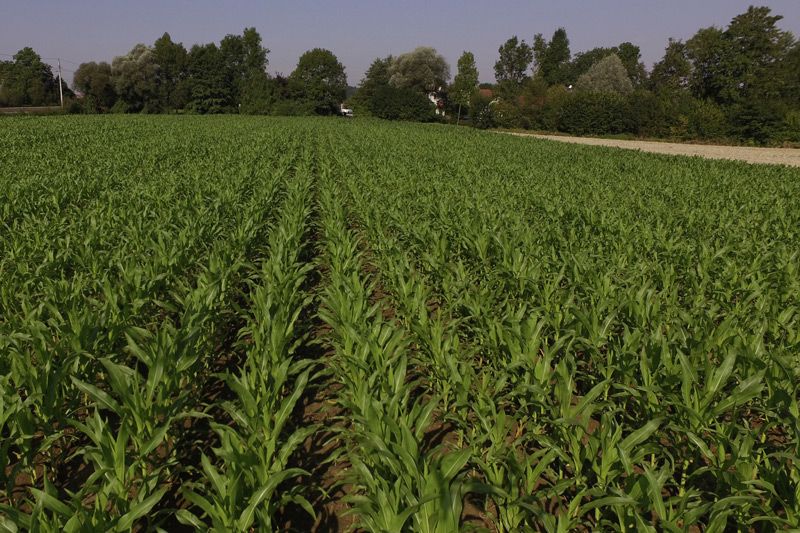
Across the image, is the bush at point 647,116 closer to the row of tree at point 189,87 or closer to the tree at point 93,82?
the row of tree at point 189,87

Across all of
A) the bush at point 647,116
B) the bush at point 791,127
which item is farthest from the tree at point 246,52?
the bush at point 791,127

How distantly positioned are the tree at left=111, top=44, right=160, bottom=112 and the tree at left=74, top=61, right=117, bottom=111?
1419mm

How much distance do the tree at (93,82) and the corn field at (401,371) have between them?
234 feet

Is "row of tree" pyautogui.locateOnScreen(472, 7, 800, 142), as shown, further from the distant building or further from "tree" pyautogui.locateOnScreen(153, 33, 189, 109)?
"tree" pyautogui.locateOnScreen(153, 33, 189, 109)

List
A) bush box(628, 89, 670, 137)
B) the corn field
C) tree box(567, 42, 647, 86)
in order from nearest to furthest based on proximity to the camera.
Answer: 1. the corn field
2. bush box(628, 89, 670, 137)
3. tree box(567, 42, 647, 86)

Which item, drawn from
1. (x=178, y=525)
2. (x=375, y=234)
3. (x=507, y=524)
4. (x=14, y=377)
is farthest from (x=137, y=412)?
(x=375, y=234)

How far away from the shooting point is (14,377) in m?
3.04

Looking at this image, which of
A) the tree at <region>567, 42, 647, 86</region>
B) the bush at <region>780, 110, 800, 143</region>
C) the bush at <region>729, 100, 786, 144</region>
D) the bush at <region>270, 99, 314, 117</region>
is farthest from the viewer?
the tree at <region>567, 42, 647, 86</region>

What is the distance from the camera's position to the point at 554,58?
12694cm

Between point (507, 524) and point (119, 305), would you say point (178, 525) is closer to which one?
point (507, 524)

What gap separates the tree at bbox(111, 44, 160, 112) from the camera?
67812mm

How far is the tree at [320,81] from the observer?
74.9 m

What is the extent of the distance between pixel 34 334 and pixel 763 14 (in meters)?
78.1

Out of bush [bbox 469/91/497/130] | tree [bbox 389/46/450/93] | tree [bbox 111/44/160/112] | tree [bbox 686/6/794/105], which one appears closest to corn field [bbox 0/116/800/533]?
bush [bbox 469/91/497/130]
